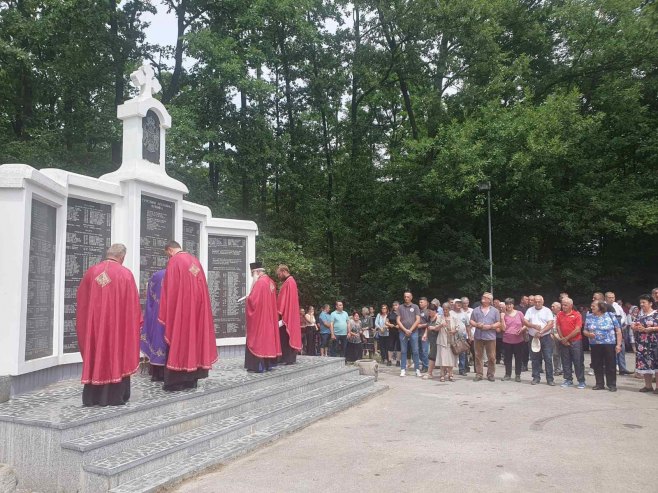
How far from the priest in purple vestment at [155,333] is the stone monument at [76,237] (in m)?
1.20

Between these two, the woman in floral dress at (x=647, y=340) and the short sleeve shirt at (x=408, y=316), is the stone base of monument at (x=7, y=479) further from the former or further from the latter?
the woman in floral dress at (x=647, y=340)

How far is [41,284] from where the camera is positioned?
7.31 m

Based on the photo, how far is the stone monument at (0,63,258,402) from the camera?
6621 millimetres

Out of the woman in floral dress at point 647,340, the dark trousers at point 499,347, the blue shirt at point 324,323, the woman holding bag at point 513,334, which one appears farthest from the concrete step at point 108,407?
the dark trousers at point 499,347

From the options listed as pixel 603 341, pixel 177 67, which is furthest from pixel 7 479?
pixel 177 67

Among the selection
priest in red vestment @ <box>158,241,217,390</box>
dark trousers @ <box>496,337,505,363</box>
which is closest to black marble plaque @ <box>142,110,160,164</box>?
priest in red vestment @ <box>158,241,217,390</box>

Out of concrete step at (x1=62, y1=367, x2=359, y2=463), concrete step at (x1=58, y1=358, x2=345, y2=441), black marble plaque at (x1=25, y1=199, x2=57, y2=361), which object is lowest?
concrete step at (x1=62, y1=367, x2=359, y2=463)

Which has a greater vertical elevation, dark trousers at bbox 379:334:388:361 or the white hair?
the white hair

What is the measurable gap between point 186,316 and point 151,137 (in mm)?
Result: 4099

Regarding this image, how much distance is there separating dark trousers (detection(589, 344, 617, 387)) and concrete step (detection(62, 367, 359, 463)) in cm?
572

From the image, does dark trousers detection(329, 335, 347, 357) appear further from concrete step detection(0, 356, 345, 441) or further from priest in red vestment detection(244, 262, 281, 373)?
priest in red vestment detection(244, 262, 281, 373)

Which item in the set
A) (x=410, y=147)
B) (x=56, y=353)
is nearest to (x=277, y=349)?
(x=56, y=353)

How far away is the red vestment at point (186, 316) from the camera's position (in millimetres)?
6891

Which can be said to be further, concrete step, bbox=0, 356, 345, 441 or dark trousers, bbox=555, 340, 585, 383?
dark trousers, bbox=555, 340, 585, 383
